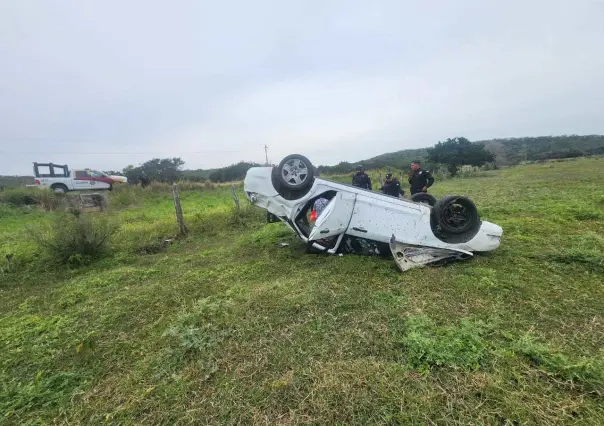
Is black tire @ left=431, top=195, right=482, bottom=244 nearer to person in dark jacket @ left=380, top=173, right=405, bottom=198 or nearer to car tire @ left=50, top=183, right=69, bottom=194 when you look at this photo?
person in dark jacket @ left=380, top=173, right=405, bottom=198

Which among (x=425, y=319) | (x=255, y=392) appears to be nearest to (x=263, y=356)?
(x=255, y=392)

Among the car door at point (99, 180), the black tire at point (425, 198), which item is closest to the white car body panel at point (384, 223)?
the black tire at point (425, 198)

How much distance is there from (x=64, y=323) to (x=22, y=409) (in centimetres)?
134

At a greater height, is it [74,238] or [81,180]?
[81,180]

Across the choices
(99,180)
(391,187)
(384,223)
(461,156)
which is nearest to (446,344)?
(384,223)

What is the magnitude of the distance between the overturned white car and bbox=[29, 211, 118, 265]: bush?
12.1 feet

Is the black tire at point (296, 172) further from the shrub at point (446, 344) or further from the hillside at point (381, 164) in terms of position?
the hillside at point (381, 164)

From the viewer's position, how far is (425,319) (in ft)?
9.14

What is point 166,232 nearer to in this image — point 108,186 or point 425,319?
point 425,319

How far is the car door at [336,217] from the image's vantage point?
4.52m

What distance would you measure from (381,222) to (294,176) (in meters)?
1.52

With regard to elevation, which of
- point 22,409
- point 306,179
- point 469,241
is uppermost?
point 306,179

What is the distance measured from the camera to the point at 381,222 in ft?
14.6

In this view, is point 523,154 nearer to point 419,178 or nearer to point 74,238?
point 419,178
